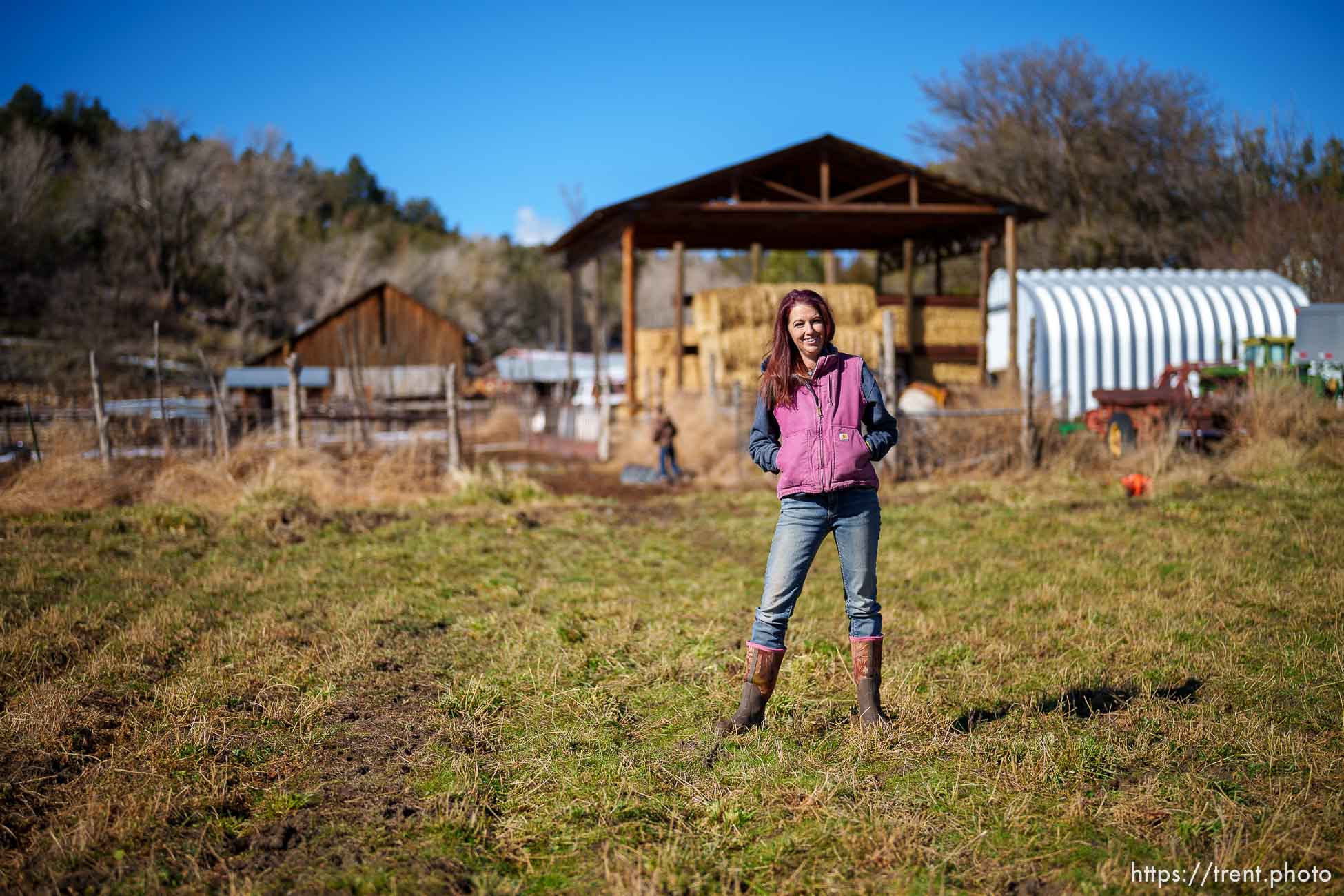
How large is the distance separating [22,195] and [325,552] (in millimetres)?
49135

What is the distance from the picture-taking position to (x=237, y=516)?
10.4 m

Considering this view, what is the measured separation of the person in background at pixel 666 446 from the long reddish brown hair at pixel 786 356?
11011 mm

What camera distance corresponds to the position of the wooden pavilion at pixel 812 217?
1958cm

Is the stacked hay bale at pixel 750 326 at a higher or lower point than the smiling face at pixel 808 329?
higher

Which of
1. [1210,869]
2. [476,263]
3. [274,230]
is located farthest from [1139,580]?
[476,263]

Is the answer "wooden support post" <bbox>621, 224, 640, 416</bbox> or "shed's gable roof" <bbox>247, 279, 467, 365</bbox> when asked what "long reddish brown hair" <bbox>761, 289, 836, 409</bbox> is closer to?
"wooden support post" <bbox>621, 224, 640, 416</bbox>

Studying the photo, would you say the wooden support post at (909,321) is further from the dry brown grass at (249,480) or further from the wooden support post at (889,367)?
the dry brown grass at (249,480)

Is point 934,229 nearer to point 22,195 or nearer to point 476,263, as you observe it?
point 22,195

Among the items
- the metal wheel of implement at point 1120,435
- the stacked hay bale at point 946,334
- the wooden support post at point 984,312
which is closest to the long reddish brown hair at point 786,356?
the metal wheel of implement at point 1120,435

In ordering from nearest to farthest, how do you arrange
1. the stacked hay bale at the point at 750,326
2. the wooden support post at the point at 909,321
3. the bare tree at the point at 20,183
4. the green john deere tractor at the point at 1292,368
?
the green john deere tractor at the point at 1292,368 < the stacked hay bale at the point at 750,326 < the wooden support post at the point at 909,321 < the bare tree at the point at 20,183

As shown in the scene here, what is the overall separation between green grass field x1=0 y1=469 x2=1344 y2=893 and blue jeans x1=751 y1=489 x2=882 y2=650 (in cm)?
53

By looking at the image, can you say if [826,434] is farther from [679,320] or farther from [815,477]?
[679,320]

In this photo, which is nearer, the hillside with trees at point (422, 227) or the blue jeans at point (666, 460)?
the blue jeans at point (666, 460)

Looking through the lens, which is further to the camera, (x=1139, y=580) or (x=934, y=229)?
(x=934, y=229)
